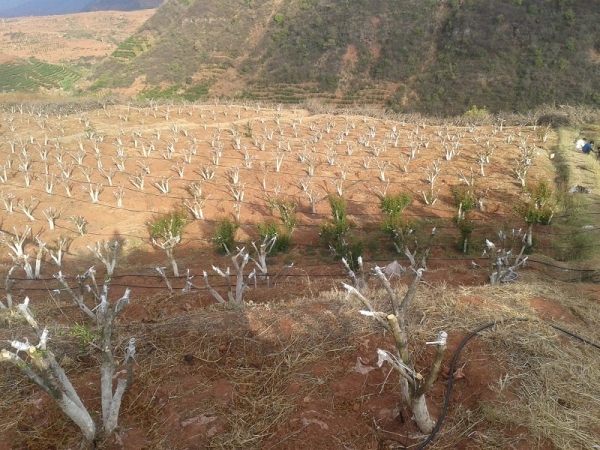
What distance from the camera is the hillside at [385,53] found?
36000 mm

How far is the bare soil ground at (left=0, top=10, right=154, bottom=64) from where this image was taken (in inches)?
2476

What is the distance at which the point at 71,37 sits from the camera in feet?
246

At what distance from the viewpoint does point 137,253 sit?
11570 millimetres

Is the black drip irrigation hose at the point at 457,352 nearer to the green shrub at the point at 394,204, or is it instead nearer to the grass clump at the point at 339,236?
the grass clump at the point at 339,236

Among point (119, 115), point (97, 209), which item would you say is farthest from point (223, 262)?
point (119, 115)

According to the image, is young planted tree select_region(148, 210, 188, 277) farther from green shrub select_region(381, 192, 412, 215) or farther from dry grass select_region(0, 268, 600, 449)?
dry grass select_region(0, 268, 600, 449)

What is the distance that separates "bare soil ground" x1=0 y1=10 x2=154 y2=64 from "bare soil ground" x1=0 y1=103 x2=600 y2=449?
54664 mm

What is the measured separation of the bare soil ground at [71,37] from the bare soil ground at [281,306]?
54.7 m

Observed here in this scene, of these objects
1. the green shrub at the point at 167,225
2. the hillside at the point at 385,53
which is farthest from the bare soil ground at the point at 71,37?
the green shrub at the point at 167,225

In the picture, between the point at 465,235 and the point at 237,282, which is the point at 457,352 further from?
the point at 465,235

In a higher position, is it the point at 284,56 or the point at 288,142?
the point at 284,56

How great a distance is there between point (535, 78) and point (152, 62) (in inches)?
1655

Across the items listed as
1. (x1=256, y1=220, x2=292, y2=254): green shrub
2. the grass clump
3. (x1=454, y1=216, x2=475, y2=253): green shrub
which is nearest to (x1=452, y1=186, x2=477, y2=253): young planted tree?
(x1=454, y1=216, x2=475, y2=253): green shrub

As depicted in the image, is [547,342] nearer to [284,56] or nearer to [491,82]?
[491,82]
